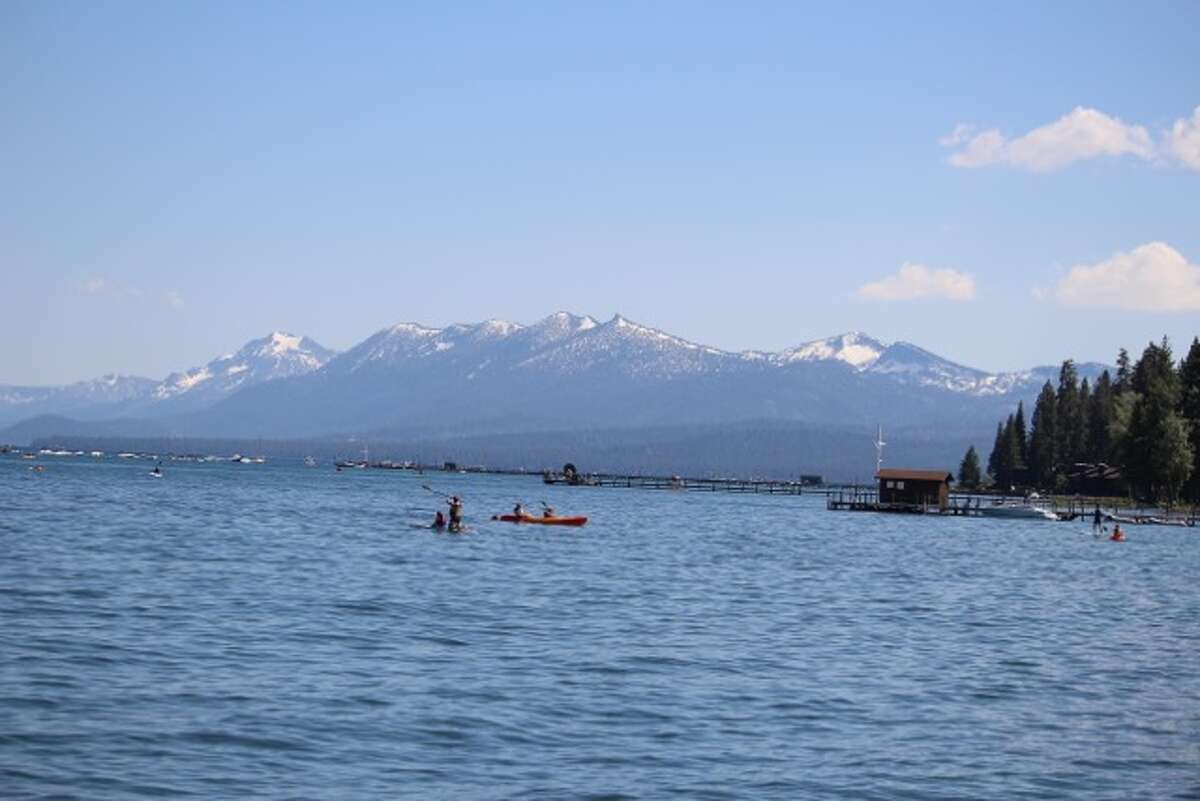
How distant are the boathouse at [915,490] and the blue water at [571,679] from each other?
9126 cm

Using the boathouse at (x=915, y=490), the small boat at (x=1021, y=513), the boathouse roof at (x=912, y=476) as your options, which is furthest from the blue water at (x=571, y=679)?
the boathouse roof at (x=912, y=476)

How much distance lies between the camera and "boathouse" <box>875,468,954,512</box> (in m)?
163

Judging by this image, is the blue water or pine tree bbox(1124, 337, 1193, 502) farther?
pine tree bbox(1124, 337, 1193, 502)

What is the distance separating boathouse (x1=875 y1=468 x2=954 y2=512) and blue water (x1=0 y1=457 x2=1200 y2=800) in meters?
91.3

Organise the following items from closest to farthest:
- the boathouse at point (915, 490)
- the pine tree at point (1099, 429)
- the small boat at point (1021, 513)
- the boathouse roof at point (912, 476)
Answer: the small boat at point (1021, 513) < the boathouse at point (915, 490) < the boathouse roof at point (912, 476) < the pine tree at point (1099, 429)

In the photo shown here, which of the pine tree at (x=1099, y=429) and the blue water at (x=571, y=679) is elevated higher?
the pine tree at (x=1099, y=429)

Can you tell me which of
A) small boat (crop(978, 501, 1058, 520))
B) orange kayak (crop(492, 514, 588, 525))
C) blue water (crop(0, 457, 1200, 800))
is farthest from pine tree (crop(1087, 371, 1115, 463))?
blue water (crop(0, 457, 1200, 800))

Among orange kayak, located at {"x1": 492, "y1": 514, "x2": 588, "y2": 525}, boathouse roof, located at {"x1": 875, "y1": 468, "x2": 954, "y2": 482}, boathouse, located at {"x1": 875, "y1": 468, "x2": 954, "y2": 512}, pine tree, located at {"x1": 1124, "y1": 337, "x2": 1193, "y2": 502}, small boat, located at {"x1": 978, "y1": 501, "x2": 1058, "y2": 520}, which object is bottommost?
orange kayak, located at {"x1": 492, "y1": 514, "x2": 588, "y2": 525}

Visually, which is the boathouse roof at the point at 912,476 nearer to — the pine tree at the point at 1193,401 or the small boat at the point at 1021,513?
the small boat at the point at 1021,513

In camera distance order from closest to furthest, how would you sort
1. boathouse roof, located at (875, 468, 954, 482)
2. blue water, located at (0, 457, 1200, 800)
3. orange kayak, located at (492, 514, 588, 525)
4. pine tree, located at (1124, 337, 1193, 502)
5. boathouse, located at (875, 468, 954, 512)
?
blue water, located at (0, 457, 1200, 800) < orange kayak, located at (492, 514, 588, 525) < pine tree, located at (1124, 337, 1193, 502) < boathouse, located at (875, 468, 954, 512) < boathouse roof, located at (875, 468, 954, 482)

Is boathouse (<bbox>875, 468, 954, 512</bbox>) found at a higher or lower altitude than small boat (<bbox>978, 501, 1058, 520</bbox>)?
higher

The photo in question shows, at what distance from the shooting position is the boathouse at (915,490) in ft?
535

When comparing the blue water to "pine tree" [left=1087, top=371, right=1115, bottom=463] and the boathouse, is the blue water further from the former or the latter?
"pine tree" [left=1087, top=371, right=1115, bottom=463]

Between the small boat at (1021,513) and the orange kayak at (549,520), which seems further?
the small boat at (1021,513)
